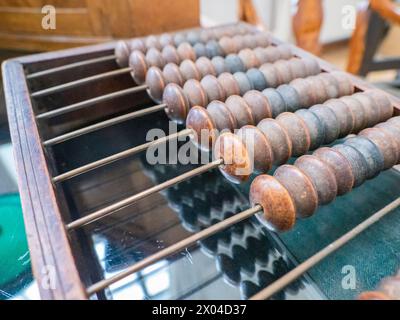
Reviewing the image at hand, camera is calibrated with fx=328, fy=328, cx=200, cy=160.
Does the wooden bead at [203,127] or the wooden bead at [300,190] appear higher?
the wooden bead at [203,127]

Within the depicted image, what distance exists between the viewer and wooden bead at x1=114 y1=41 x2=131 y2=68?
91 cm

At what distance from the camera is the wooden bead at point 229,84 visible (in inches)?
29.9

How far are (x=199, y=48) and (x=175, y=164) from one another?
366 millimetres

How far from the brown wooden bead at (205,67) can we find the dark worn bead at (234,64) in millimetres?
48

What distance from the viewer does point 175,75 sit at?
798mm

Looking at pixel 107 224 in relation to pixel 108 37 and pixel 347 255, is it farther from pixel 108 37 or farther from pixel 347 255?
pixel 108 37

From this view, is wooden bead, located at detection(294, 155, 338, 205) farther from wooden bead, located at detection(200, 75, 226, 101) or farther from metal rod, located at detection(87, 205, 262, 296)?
wooden bead, located at detection(200, 75, 226, 101)

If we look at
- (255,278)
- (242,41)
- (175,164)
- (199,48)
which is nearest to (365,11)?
(242,41)

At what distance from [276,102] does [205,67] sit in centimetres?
22

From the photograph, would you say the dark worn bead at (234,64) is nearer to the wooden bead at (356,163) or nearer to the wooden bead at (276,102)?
the wooden bead at (276,102)

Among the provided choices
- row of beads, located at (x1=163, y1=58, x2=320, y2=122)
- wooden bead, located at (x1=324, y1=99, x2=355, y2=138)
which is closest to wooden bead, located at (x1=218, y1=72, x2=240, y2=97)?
row of beads, located at (x1=163, y1=58, x2=320, y2=122)

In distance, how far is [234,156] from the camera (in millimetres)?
564

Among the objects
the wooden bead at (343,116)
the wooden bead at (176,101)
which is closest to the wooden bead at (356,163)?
the wooden bead at (343,116)

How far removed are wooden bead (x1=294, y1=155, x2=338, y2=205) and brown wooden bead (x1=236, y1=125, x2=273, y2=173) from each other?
6 centimetres
